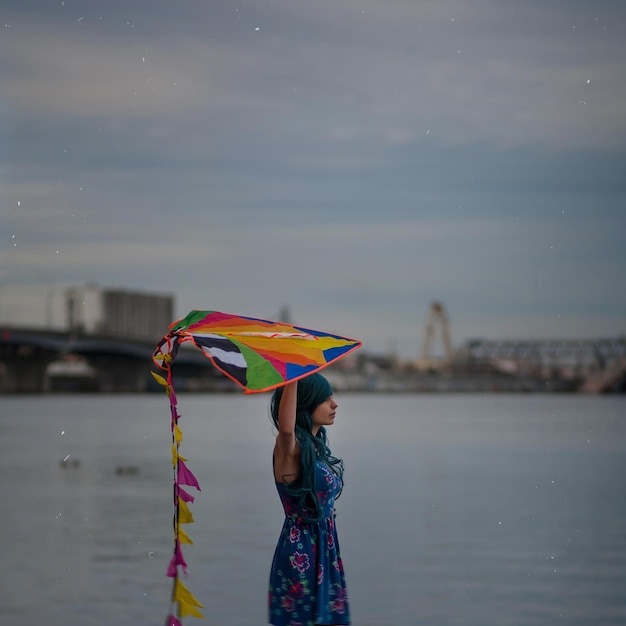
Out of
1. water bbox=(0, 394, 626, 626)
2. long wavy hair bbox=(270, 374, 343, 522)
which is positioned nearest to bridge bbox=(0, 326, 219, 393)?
water bbox=(0, 394, 626, 626)

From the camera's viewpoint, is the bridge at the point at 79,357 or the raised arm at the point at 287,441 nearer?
the raised arm at the point at 287,441

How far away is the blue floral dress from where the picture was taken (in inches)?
119

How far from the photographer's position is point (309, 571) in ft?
9.90

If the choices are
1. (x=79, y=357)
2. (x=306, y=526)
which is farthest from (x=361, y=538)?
(x=79, y=357)

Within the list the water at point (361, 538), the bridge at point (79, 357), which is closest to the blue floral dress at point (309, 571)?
the water at point (361, 538)

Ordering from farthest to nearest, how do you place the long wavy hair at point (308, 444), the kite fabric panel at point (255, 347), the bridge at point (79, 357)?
the bridge at point (79, 357), the long wavy hair at point (308, 444), the kite fabric panel at point (255, 347)

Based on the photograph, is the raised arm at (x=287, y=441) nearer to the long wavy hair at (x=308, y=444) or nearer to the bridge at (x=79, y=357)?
the long wavy hair at (x=308, y=444)

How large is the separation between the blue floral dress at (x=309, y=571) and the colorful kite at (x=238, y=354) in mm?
219

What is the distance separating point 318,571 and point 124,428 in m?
37.5

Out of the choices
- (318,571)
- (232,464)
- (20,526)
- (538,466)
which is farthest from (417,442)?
(318,571)

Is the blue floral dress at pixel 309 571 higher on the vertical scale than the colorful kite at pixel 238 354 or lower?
lower

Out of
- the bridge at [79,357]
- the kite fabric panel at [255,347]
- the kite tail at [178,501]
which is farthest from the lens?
the bridge at [79,357]

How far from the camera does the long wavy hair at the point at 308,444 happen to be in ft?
9.86

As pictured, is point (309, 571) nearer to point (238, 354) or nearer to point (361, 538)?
point (238, 354)
